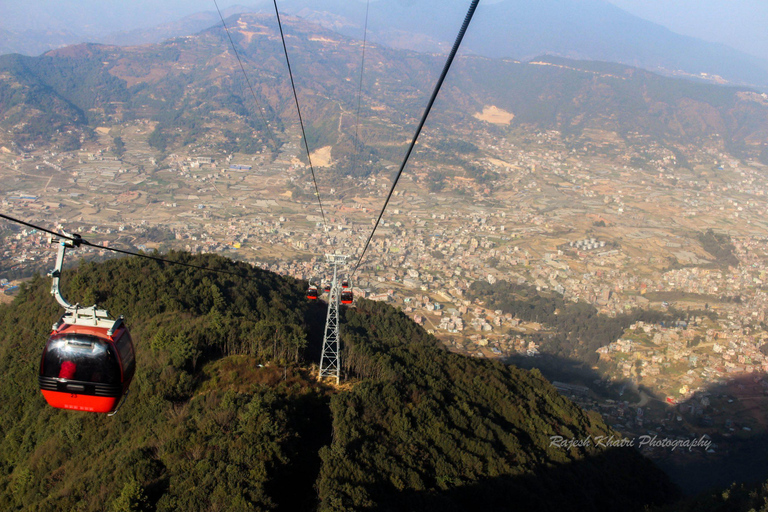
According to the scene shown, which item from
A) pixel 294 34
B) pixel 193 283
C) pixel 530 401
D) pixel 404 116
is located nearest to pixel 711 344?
pixel 530 401

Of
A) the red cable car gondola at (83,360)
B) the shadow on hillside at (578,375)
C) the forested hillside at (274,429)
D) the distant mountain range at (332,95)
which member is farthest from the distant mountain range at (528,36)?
the red cable car gondola at (83,360)

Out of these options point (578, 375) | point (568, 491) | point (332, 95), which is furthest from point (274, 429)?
point (332, 95)

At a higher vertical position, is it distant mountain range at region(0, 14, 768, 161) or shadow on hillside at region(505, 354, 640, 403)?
distant mountain range at region(0, 14, 768, 161)

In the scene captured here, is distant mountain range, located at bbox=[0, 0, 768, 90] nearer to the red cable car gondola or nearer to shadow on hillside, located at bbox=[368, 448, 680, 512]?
shadow on hillside, located at bbox=[368, 448, 680, 512]

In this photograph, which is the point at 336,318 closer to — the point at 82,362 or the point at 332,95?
the point at 82,362

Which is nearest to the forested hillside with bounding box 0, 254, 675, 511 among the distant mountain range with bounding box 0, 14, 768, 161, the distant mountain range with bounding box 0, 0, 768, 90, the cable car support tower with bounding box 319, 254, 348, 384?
the cable car support tower with bounding box 319, 254, 348, 384
